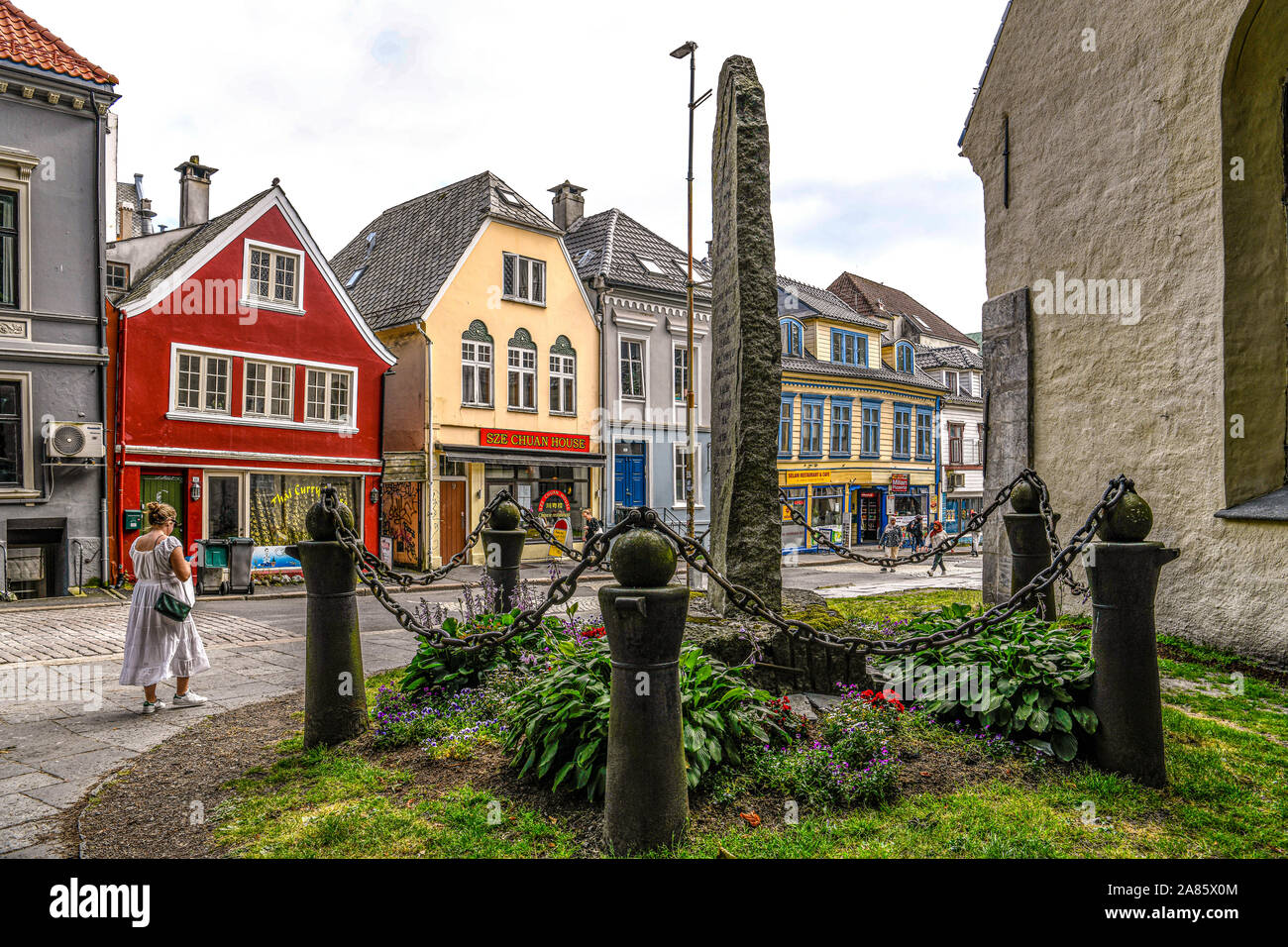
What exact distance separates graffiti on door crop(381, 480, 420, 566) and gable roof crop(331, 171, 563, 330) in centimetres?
460

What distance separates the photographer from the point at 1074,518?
8.99m

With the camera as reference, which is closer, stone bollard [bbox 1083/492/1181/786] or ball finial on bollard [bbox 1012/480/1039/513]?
stone bollard [bbox 1083/492/1181/786]

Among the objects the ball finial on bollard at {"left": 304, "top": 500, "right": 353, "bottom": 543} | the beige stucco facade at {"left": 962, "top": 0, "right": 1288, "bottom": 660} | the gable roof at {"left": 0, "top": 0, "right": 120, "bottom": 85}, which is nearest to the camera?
the ball finial on bollard at {"left": 304, "top": 500, "right": 353, "bottom": 543}

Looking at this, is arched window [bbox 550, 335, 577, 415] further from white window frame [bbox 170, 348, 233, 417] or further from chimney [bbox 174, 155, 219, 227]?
chimney [bbox 174, 155, 219, 227]

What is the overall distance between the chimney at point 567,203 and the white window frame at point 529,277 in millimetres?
6265

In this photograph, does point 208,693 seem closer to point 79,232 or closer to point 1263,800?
point 1263,800

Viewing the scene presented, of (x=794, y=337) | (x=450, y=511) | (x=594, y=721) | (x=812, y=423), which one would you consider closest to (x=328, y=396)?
(x=450, y=511)

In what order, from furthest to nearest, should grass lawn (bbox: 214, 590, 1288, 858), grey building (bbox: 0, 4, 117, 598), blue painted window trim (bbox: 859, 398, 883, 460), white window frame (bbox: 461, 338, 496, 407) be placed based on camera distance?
blue painted window trim (bbox: 859, 398, 883, 460) < white window frame (bbox: 461, 338, 496, 407) < grey building (bbox: 0, 4, 117, 598) < grass lawn (bbox: 214, 590, 1288, 858)

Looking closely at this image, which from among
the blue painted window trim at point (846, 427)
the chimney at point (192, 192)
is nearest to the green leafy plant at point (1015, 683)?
the chimney at point (192, 192)

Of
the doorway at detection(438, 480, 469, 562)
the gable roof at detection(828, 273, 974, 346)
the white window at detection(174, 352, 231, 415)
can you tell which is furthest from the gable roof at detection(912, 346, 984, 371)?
→ the white window at detection(174, 352, 231, 415)

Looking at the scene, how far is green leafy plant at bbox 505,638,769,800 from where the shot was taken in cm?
394

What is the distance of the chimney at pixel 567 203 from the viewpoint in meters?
30.7

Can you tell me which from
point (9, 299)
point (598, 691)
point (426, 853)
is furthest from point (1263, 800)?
point (9, 299)

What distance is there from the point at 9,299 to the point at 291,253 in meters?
5.84
